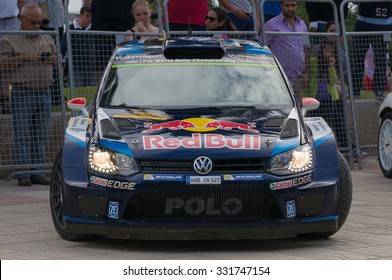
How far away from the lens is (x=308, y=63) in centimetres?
1634

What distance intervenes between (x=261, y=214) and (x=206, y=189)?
485mm

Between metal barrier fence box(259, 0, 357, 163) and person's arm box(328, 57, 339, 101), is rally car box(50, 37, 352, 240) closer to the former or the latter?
metal barrier fence box(259, 0, 357, 163)

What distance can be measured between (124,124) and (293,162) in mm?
1421

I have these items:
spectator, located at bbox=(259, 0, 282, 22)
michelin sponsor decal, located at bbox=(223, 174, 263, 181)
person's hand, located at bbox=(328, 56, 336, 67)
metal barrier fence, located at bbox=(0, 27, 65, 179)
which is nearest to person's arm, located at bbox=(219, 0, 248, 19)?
spectator, located at bbox=(259, 0, 282, 22)

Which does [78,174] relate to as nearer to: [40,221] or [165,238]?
[165,238]

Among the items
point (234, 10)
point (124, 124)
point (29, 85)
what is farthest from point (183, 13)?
point (124, 124)

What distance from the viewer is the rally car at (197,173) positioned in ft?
29.1

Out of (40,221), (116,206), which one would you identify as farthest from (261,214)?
(40,221)

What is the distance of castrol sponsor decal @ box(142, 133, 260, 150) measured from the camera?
8.97m

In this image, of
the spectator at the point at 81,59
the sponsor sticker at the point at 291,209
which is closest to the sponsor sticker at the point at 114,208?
the sponsor sticker at the point at 291,209

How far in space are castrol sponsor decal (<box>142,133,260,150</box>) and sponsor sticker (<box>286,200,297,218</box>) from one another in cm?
49

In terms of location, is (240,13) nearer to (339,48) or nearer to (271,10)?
(271,10)

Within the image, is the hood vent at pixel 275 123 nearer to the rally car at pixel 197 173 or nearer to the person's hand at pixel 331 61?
the rally car at pixel 197 173

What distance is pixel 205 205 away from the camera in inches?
350
